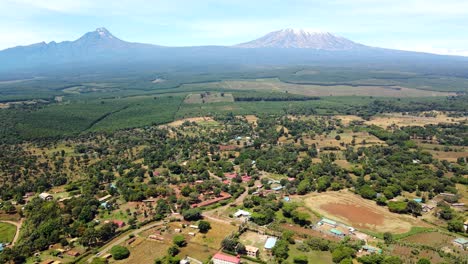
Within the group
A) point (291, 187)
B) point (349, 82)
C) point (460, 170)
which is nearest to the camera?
point (291, 187)

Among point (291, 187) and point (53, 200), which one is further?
point (291, 187)

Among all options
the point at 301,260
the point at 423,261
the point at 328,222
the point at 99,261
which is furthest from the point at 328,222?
the point at 99,261

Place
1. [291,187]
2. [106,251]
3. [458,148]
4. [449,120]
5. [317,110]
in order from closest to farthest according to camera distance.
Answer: [106,251], [291,187], [458,148], [449,120], [317,110]

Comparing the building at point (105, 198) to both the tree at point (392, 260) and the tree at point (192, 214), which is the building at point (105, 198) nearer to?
the tree at point (192, 214)

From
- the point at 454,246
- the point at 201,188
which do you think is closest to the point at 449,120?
the point at 454,246

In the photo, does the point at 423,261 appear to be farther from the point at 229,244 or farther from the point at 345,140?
the point at 345,140

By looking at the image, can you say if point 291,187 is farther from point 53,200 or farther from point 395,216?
point 53,200

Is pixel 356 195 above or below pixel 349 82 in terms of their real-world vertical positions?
below
